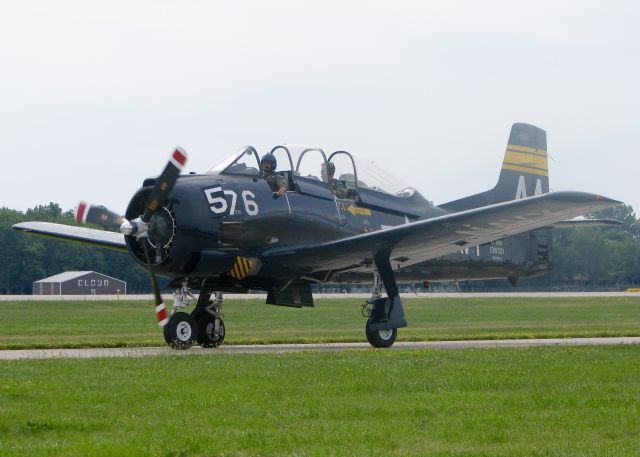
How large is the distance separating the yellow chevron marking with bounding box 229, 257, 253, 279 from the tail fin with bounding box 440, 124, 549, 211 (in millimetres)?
8260

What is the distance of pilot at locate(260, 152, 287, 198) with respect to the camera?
2050cm

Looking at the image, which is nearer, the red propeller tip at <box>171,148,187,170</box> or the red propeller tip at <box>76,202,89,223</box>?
the red propeller tip at <box>171,148,187,170</box>

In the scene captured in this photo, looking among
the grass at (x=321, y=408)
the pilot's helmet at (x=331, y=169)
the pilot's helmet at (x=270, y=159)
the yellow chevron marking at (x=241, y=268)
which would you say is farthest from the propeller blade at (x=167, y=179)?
the pilot's helmet at (x=331, y=169)

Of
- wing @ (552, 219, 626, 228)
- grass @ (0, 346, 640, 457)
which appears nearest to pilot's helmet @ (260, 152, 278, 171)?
grass @ (0, 346, 640, 457)

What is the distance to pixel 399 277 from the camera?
918 inches

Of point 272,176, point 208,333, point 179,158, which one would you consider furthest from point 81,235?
point 179,158

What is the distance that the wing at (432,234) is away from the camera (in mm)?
19375

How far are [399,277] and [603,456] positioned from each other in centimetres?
1517

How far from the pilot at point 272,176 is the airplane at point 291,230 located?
100mm

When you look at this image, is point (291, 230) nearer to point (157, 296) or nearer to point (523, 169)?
point (157, 296)

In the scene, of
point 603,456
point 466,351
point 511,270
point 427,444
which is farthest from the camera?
point 511,270

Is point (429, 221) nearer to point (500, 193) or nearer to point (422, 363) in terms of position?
point (422, 363)

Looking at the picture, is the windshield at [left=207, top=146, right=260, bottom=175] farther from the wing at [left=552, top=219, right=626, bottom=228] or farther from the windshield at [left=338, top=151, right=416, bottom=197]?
the wing at [left=552, top=219, right=626, bottom=228]

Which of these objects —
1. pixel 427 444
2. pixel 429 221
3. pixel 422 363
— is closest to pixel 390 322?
pixel 429 221
